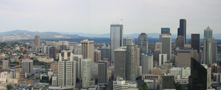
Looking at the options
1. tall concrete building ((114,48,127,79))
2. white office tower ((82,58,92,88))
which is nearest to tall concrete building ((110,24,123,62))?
tall concrete building ((114,48,127,79))

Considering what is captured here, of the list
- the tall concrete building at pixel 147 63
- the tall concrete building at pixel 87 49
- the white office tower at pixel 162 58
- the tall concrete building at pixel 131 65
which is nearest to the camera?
the tall concrete building at pixel 131 65

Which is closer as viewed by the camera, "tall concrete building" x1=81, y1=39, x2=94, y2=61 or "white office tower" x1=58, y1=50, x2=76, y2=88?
"white office tower" x1=58, y1=50, x2=76, y2=88

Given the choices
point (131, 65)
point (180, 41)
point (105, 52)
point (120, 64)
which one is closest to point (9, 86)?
point (120, 64)

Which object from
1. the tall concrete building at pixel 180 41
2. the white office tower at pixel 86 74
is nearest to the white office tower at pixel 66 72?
the white office tower at pixel 86 74

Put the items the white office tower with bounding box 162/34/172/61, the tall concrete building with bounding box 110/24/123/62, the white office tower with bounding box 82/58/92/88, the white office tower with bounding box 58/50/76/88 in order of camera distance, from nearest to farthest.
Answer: the white office tower with bounding box 58/50/76/88, the white office tower with bounding box 82/58/92/88, the white office tower with bounding box 162/34/172/61, the tall concrete building with bounding box 110/24/123/62

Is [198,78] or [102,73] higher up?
[198,78]

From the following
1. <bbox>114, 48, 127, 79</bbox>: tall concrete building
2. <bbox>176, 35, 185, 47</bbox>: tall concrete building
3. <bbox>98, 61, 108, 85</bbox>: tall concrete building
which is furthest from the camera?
<bbox>176, 35, 185, 47</bbox>: tall concrete building

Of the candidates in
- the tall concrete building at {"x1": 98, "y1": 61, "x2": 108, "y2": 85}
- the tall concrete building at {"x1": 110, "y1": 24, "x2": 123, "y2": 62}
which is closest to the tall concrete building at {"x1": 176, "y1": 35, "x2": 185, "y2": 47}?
the tall concrete building at {"x1": 110, "y1": 24, "x2": 123, "y2": 62}

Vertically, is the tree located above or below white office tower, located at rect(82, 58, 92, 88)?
below

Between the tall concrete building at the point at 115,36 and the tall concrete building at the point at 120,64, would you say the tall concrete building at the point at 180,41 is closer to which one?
the tall concrete building at the point at 115,36

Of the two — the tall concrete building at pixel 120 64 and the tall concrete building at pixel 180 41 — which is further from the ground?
the tall concrete building at pixel 180 41

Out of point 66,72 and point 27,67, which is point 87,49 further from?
point 66,72

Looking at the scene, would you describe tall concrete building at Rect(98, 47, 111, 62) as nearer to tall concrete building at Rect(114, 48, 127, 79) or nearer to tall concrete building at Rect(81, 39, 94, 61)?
tall concrete building at Rect(81, 39, 94, 61)

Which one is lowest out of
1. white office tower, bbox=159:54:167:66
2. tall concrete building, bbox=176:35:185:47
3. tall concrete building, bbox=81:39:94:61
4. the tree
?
the tree
